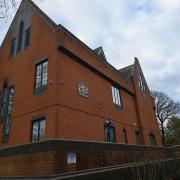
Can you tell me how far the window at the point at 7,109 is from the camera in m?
15.3

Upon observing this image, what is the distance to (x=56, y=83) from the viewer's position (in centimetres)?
1276

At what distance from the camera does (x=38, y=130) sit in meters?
13.0

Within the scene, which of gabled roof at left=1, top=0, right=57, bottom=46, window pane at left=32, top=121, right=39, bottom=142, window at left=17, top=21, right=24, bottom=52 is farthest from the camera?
window at left=17, top=21, right=24, bottom=52

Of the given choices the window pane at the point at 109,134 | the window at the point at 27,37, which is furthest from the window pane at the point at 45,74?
the window pane at the point at 109,134

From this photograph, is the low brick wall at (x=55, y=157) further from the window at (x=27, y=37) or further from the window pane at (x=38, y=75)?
the window at (x=27, y=37)

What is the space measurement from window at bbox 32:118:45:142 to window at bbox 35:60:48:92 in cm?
216

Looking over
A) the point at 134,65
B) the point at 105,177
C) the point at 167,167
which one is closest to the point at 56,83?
the point at 105,177

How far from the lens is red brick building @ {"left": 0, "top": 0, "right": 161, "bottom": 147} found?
12898mm

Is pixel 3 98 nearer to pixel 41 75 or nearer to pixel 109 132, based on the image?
pixel 41 75

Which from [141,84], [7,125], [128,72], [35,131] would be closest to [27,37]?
[7,125]

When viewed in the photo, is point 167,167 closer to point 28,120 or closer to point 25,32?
point 28,120

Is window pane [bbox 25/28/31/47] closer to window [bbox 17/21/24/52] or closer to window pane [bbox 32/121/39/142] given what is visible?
window [bbox 17/21/24/52]

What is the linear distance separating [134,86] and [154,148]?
407 inches

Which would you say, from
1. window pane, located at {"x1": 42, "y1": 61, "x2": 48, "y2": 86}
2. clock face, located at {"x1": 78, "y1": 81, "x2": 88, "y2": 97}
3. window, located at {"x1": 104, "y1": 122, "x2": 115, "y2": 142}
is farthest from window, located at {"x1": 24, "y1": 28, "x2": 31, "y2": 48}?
window, located at {"x1": 104, "y1": 122, "x2": 115, "y2": 142}
